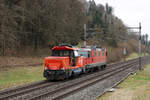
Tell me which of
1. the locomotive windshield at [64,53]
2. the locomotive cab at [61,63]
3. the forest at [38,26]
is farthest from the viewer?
the forest at [38,26]

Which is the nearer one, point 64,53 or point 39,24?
point 64,53

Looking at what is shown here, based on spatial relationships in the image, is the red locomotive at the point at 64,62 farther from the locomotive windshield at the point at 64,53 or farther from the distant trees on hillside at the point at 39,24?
the distant trees on hillside at the point at 39,24

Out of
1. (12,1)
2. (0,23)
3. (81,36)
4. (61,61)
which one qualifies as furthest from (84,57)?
(81,36)

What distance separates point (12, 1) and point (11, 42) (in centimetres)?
920

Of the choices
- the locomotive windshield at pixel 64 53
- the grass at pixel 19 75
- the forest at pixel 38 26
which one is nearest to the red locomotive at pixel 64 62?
the locomotive windshield at pixel 64 53

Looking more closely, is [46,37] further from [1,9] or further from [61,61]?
[61,61]

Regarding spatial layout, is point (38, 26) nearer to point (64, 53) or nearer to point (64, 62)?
point (64, 53)

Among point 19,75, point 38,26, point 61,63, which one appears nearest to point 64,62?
point 61,63

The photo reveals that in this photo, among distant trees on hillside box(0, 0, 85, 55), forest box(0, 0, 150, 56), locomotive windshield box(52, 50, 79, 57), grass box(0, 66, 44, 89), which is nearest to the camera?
locomotive windshield box(52, 50, 79, 57)

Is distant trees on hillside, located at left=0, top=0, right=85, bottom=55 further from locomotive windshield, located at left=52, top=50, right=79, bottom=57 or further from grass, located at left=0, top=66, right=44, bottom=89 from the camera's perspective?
locomotive windshield, located at left=52, top=50, right=79, bottom=57

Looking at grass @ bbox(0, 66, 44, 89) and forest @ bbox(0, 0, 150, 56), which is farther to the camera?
Result: forest @ bbox(0, 0, 150, 56)

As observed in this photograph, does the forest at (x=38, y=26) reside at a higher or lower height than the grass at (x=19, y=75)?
higher

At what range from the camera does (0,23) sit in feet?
95.2

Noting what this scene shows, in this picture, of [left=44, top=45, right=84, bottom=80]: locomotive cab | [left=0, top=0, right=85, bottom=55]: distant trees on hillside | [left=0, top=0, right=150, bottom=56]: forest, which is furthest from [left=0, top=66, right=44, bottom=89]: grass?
[left=0, top=0, right=85, bottom=55]: distant trees on hillside
